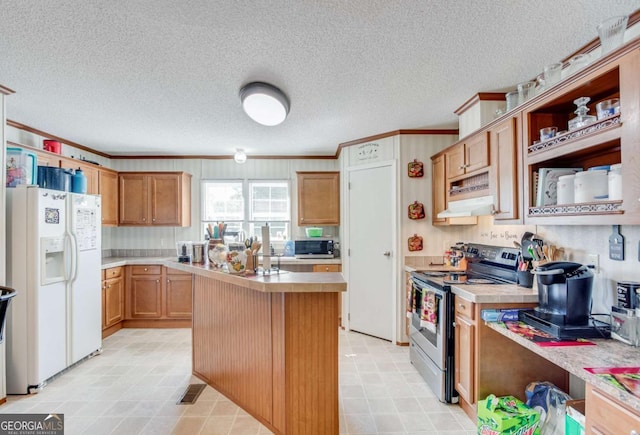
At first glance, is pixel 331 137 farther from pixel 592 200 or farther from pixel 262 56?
pixel 592 200

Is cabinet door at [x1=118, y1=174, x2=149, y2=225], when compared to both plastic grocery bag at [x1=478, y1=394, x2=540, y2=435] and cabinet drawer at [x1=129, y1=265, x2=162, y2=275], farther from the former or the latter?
plastic grocery bag at [x1=478, y1=394, x2=540, y2=435]

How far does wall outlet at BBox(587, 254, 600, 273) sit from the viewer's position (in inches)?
72.4

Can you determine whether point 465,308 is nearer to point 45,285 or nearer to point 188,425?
point 188,425

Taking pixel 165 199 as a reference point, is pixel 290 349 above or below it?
below

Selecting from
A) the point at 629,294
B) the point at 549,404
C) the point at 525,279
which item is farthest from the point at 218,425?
the point at 629,294

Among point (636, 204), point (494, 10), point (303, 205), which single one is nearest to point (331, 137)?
point (303, 205)

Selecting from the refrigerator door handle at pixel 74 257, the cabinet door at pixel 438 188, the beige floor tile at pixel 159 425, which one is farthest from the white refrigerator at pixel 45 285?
the cabinet door at pixel 438 188

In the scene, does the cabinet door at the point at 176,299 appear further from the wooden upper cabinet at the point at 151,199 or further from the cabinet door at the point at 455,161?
the cabinet door at the point at 455,161

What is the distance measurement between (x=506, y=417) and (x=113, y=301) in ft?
14.4

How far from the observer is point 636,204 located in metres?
1.31

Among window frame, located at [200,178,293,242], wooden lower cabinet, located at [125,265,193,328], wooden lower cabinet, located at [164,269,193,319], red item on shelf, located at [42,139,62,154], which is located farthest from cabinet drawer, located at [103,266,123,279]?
red item on shelf, located at [42,139,62,154]

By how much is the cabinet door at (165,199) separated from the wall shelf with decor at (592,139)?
14.1 feet

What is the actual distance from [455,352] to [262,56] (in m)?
2.55

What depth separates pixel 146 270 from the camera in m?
4.28
